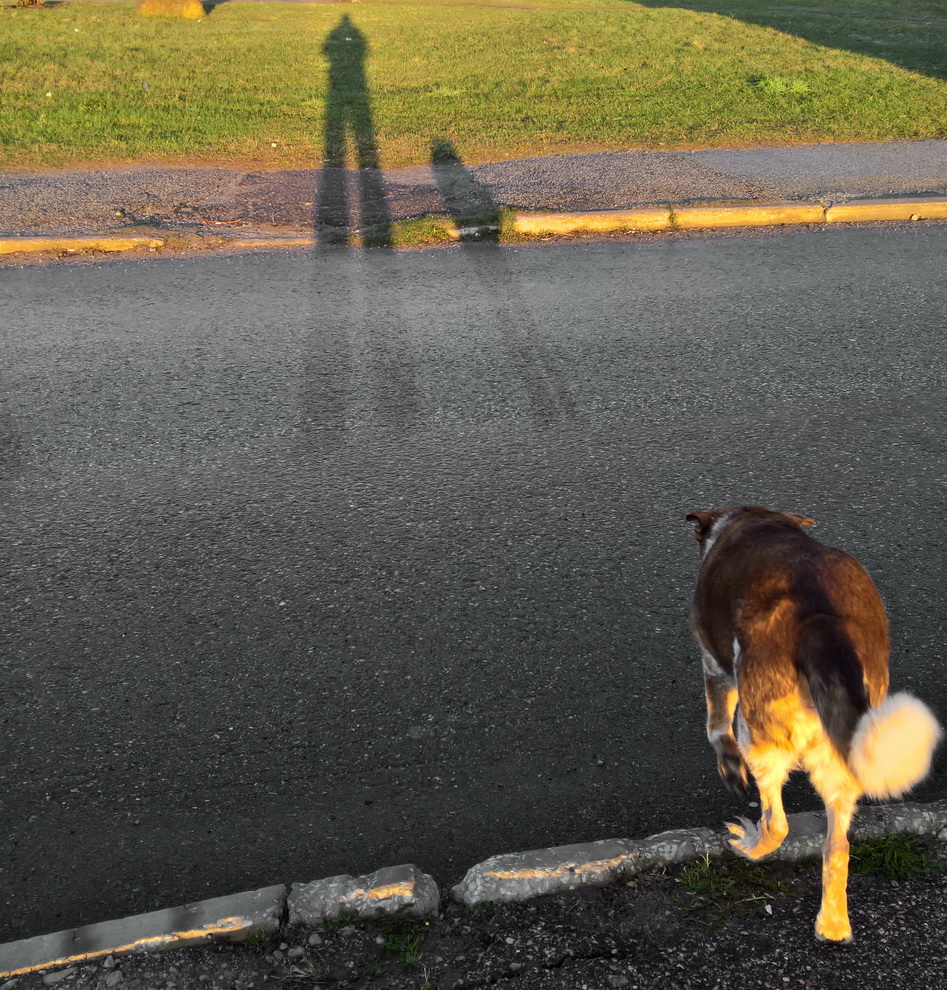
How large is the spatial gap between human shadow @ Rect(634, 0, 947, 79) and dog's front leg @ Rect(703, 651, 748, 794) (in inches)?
611

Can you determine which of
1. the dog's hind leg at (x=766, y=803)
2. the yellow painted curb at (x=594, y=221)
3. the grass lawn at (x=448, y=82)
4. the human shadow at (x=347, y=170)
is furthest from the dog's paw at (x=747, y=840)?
the grass lawn at (x=448, y=82)

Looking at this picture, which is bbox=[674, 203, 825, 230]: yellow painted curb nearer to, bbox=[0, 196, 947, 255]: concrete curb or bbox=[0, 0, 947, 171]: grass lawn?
bbox=[0, 196, 947, 255]: concrete curb

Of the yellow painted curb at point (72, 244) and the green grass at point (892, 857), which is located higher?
the yellow painted curb at point (72, 244)

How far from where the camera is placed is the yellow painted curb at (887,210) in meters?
9.15

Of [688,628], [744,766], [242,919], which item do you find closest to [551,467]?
[688,628]

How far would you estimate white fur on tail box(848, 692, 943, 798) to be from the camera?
7.63ft

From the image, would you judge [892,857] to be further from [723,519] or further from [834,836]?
[723,519]

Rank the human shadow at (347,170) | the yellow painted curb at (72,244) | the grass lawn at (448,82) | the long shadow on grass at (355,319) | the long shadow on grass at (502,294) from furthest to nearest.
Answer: the grass lawn at (448,82) < the human shadow at (347,170) < the yellow painted curb at (72,244) < the long shadow on grass at (502,294) < the long shadow on grass at (355,319)

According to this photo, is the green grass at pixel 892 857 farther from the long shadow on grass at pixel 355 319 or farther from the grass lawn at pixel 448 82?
the grass lawn at pixel 448 82

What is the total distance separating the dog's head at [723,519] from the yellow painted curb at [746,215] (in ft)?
20.0

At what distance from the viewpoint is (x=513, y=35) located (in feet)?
62.1

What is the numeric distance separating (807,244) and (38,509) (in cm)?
676

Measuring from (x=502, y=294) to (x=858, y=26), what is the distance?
1738 centimetres

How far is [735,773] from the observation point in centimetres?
327
